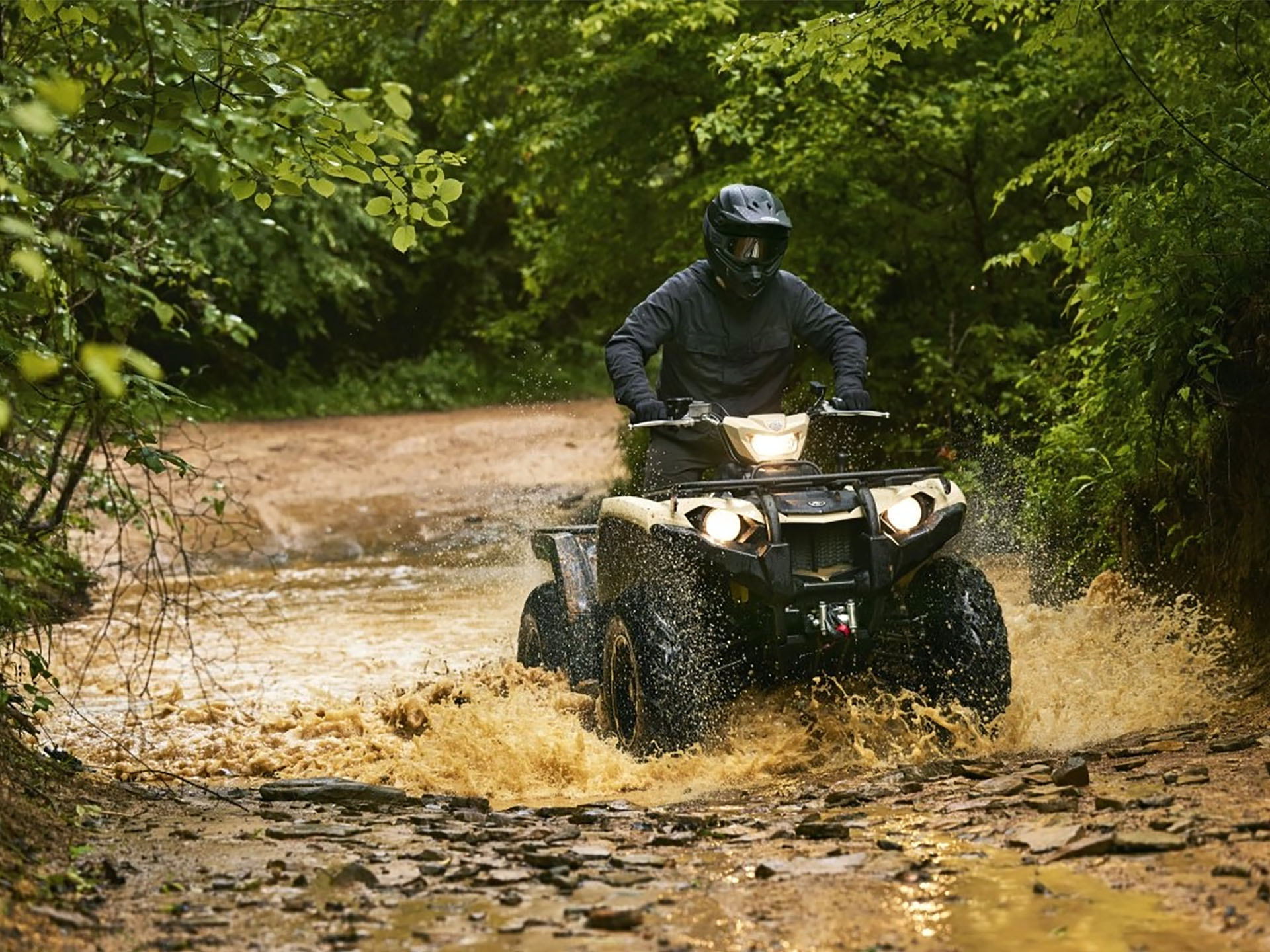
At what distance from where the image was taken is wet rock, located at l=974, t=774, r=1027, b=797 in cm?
525

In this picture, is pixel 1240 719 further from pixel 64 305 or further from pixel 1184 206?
pixel 64 305

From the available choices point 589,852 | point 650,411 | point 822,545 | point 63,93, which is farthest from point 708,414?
point 63,93

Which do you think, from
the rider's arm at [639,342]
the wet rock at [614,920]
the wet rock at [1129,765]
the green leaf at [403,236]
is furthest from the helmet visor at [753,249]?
the wet rock at [614,920]

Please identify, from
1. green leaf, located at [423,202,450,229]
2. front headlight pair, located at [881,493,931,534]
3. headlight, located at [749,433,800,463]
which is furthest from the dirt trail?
green leaf, located at [423,202,450,229]

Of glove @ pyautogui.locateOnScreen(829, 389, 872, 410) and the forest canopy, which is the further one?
glove @ pyautogui.locateOnScreen(829, 389, 872, 410)

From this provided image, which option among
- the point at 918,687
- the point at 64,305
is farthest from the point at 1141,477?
the point at 64,305

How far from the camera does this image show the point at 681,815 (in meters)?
5.39

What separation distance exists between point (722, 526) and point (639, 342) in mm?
1192

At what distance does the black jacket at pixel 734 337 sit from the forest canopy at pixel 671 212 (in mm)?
1289

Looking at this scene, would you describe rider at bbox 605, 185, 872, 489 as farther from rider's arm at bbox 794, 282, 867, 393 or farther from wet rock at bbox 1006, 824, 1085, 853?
wet rock at bbox 1006, 824, 1085, 853

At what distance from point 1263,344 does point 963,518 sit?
4.72 feet

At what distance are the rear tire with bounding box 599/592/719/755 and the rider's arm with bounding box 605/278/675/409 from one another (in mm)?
944

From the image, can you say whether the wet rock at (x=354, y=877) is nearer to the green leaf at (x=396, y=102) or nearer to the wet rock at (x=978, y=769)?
the green leaf at (x=396, y=102)

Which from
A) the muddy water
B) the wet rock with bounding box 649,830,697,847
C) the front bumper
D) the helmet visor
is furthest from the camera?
the helmet visor
